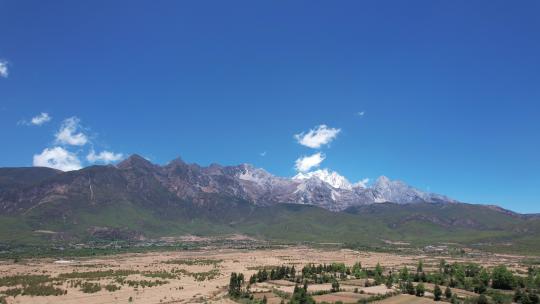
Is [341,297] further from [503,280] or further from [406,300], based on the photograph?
[503,280]

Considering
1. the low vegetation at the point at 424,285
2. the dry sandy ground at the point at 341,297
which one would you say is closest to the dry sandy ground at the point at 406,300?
the low vegetation at the point at 424,285

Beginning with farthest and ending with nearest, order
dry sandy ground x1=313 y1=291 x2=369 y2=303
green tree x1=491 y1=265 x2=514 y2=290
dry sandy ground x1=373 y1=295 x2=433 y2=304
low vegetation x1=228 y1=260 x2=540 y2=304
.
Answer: green tree x1=491 y1=265 x2=514 y2=290
low vegetation x1=228 y1=260 x2=540 y2=304
dry sandy ground x1=313 y1=291 x2=369 y2=303
dry sandy ground x1=373 y1=295 x2=433 y2=304

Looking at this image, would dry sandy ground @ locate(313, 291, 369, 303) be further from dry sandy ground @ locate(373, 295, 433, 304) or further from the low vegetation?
dry sandy ground @ locate(373, 295, 433, 304)

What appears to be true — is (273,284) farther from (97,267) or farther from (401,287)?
(97,267)

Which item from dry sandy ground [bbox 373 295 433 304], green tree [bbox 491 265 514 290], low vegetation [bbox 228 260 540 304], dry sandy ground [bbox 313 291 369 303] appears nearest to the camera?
dry sandy ground [bbox 373 295 433 304]

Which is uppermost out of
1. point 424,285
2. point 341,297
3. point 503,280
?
point 503,280

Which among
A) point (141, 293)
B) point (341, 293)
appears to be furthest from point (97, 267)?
point (341, 293)

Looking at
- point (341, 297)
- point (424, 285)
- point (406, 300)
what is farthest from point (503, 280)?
point (341, 297)

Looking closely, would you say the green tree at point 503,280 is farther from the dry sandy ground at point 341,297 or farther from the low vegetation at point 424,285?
the dry sandy ground at point 341,297

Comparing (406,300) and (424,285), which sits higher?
(424,285)

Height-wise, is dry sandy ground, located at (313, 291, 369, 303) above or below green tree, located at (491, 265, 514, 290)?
below

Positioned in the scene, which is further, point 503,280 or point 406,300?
point 503,280

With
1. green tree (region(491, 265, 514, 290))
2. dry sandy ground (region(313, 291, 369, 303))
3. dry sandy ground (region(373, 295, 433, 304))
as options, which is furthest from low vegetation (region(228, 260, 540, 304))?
dry sandy ground (region(373, 295, 433, 304))

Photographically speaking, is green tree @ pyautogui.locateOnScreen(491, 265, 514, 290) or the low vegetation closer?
the low vegetation
